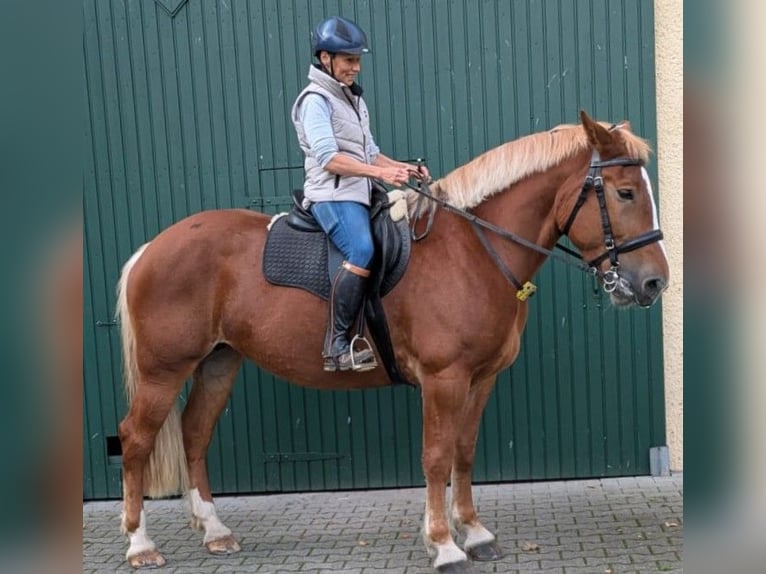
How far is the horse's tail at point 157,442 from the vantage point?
14.2 ft

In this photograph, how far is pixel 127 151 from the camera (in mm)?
5375

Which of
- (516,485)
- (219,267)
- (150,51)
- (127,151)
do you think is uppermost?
(150,51)

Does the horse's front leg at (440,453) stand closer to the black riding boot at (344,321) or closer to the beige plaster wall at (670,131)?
the black riding boot at (344,321)

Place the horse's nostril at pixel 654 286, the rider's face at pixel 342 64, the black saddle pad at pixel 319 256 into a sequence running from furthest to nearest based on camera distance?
the black saddle pad at pixel 319 256 → the rider's face at pixel 342 64 → the horse's nostril at pixel 654 286

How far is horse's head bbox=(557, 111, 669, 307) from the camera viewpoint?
3441 millimetres

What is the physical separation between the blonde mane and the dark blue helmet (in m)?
0.83

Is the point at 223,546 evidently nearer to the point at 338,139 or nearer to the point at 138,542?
the point at 138,542

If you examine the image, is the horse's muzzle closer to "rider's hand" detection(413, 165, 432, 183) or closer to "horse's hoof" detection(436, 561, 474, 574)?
"rider's hand" detection(413, 165, 432, 183)

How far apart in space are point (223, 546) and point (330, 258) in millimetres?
1912

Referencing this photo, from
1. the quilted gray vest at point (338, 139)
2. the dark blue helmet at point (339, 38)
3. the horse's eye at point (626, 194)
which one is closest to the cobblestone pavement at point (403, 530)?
the horse's eye at point (626, 194)

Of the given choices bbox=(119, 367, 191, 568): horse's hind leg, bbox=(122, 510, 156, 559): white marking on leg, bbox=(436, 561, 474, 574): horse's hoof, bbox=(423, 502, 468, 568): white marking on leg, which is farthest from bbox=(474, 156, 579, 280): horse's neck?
bbox=(122, 510, 156, 559): white marking on leg
